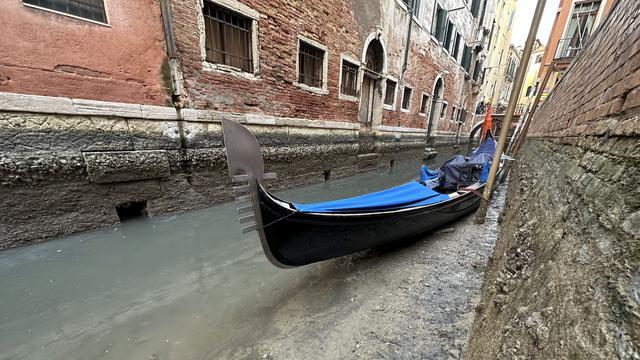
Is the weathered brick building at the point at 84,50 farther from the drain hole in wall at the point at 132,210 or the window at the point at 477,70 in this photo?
the window at the point at 477,70

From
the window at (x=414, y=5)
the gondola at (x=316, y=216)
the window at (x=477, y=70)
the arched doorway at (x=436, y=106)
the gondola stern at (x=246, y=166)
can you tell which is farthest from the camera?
the window at (x=477, y=70)

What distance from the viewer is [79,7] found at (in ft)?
8.78

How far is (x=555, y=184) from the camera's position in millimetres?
1389

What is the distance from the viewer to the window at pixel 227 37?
3820 mm

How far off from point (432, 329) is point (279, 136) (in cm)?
417

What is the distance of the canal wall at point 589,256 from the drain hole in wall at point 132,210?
4.09 m

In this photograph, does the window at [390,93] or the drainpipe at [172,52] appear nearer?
the drainpipe at [172,52]

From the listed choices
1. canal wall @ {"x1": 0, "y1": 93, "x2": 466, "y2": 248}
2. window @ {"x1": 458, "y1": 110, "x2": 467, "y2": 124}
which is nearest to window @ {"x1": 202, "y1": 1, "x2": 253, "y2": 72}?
canal wall @ {"x1": 0, "y1": 93, "x2": 466, "y2": 248}

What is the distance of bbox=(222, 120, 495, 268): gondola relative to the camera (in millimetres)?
1764

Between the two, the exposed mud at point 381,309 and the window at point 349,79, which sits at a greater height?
the window at point 349,79

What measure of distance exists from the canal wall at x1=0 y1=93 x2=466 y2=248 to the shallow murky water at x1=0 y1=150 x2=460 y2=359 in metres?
0.30

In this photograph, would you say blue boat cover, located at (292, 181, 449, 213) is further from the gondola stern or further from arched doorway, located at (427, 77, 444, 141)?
arched doorway, located at (427, 77, 444, 141)

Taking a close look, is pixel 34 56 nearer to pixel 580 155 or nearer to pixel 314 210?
pixel 314 210

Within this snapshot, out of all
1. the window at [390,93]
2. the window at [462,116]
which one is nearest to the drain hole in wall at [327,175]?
the window at [390,93]
